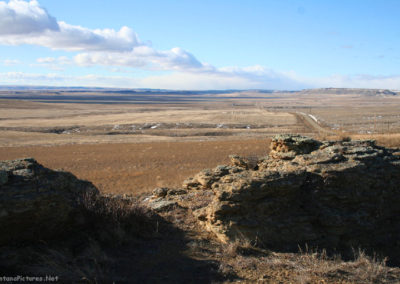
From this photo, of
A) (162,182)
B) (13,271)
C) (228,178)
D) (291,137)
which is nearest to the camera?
(13,271)

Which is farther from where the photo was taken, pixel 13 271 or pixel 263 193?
pixel 263 193

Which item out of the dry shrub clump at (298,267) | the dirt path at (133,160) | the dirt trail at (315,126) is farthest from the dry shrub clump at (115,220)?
the dirt trail at (315,126)

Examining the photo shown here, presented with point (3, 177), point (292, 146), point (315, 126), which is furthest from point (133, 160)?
point (315, 126)

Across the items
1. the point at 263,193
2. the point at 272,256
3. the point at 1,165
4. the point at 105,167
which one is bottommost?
the point at 105,167

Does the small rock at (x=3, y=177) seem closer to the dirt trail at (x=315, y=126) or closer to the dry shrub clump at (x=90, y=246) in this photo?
the dry shrub clump at (x=90, y=246)

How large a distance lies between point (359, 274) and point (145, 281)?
386 centimetres

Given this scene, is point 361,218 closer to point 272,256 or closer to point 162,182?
point 272,256

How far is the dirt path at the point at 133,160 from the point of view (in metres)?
22.6

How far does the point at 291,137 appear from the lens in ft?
40.4

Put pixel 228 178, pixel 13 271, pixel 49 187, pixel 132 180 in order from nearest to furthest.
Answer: pixel 13 271, pixel 49 187, pixel 228 178, pixel 132 180

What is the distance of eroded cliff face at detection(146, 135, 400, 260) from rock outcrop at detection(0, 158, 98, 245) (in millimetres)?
3182

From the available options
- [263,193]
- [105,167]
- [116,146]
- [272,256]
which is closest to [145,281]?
[272,256]

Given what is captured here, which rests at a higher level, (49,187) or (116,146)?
(49,187)

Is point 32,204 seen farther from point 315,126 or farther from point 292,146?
point 315,126
